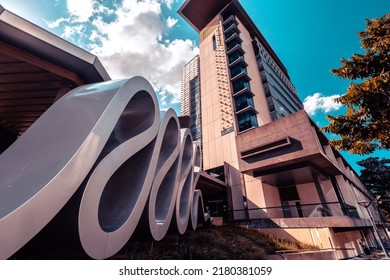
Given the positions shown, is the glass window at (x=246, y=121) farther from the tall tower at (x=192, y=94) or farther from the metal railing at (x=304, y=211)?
the tall tower at (x=192, y=94)

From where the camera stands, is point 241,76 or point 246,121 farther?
point 241,76

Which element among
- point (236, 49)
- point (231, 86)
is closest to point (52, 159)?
point (231, 86)

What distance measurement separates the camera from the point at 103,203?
5.43 meters

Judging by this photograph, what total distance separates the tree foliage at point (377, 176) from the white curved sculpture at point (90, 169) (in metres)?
48.5

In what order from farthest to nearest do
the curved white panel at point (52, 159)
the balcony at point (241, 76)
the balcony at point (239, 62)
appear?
the balcony at point (239, 62), the balcony at point (241, 76), the curved white panel at point (52, 159)

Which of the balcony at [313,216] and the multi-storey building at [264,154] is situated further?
the multi-storey building at [264,154]

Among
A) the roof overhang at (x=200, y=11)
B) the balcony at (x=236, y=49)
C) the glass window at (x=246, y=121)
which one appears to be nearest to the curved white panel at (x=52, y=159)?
the glass window at (x=246, y=121)

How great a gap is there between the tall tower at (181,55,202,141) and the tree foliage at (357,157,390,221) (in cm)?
3584

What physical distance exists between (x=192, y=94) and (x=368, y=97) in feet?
154

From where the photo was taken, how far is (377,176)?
38.5m

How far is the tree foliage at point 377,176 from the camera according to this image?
37375mm

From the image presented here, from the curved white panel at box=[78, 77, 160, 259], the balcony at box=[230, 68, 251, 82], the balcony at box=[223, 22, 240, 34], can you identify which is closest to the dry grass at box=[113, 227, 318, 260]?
the curved white panel at box=[78, 77, 160, 259]

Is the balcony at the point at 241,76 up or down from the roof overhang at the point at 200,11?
down

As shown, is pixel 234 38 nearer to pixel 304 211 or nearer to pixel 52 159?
pixel 304 211
